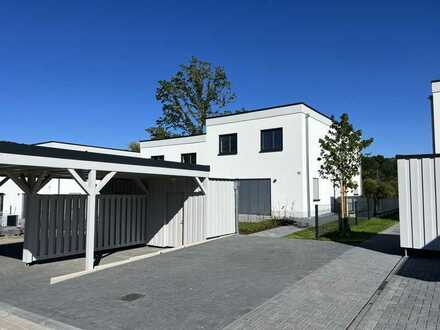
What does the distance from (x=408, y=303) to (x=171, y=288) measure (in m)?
4.47

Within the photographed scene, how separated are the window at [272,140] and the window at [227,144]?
2.27 m

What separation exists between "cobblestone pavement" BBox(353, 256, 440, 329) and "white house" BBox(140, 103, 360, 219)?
41.3ft

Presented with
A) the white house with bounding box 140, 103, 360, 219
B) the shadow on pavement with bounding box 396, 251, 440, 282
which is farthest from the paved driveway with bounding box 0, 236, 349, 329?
the white house with bounding box 140, 103, 360, 219

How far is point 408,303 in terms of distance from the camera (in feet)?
19.8

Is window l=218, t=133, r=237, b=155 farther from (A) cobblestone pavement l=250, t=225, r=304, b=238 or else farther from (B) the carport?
(B) the carport

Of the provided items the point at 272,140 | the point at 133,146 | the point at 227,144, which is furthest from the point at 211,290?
the point at 133,146

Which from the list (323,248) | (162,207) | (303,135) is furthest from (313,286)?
(303,135)

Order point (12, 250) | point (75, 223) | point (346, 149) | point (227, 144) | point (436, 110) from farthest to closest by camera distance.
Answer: point (227, 144), point (436, 110), point (346, 149), point (12, 250), point (75, 223)

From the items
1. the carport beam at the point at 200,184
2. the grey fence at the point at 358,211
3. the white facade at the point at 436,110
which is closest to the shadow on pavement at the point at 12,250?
the carport beam at the point at 200,184

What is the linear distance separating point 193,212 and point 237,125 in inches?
467

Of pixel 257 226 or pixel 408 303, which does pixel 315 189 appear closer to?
Result: pixel 257 226

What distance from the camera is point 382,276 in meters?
7.90

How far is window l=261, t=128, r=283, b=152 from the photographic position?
2203 centimetres

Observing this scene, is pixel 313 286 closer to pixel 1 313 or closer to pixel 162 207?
pixel 1 313
